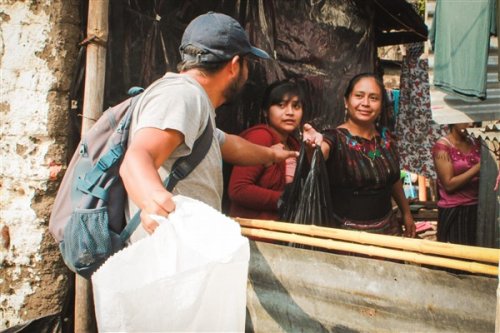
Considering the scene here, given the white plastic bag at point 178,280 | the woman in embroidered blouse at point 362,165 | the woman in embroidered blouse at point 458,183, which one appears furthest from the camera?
the woman in embroidered blouse at point 458,183

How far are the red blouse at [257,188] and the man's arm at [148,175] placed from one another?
1.49m

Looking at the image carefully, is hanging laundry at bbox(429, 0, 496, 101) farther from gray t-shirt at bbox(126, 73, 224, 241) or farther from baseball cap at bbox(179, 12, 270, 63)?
gray t-shirt at bbox(126, 73, 224, 241)

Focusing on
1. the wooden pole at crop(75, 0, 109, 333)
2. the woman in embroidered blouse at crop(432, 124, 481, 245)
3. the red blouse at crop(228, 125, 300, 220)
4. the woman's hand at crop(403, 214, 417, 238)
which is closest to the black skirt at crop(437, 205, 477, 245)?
the woman in embroidered blouse at crop(432, 124, 481, 245)

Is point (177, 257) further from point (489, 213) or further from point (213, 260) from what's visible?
point (489, 213)

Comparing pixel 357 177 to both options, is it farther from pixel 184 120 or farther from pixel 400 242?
pixel 184 120

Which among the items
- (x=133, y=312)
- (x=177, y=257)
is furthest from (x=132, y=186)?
(x=133, y=312)

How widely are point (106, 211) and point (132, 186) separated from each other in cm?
34

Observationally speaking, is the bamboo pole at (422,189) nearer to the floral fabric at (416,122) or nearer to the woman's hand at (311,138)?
the floral fabric at (416,122)

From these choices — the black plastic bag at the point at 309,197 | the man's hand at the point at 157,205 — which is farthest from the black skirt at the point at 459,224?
the man's hand at the point at 157,205

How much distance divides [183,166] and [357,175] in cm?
156

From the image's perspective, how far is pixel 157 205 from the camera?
1573 mm

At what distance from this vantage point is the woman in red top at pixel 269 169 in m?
3.15

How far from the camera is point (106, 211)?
1.89 metres

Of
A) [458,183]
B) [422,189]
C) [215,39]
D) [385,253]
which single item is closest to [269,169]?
[215,39]
